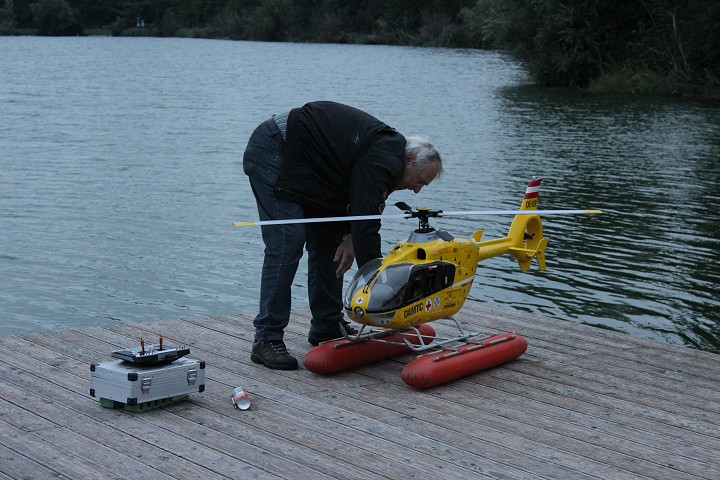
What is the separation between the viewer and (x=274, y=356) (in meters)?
6.46

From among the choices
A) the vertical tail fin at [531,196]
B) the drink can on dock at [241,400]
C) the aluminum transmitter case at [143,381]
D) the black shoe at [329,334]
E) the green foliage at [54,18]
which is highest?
the vertical tail fin at [531,196]

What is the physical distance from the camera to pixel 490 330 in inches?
304

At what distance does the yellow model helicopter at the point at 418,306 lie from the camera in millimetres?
6078

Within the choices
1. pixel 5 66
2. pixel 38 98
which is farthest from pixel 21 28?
pixel 38 98

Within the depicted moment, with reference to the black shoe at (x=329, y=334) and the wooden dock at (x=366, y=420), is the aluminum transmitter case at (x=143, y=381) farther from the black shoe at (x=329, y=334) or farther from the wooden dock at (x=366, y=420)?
the black shoe at (x=329, y=334)

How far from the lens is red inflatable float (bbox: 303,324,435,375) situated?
249 inches

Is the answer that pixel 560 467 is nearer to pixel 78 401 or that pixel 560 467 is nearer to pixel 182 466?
pixel 182 466

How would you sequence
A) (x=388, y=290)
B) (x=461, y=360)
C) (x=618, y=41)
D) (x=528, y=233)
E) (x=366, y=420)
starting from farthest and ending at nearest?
(x=618, y=41) → (x=528, y=233) → (x=461, y=360) → (x=388, y=290) → (x=366, y=420)

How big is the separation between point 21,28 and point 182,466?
119 meters

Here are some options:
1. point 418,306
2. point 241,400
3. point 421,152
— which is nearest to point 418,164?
point 421,152

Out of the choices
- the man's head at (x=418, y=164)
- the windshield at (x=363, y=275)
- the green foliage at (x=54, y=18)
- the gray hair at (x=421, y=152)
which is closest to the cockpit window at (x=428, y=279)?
the windshield at (x=363, y=275)

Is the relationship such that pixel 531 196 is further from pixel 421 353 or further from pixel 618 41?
pixel 618 41

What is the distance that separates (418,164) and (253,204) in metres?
11.6

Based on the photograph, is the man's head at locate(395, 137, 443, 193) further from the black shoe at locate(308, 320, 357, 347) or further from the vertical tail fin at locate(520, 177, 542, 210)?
the black shoe at locate(308, 320, 357, 347)
